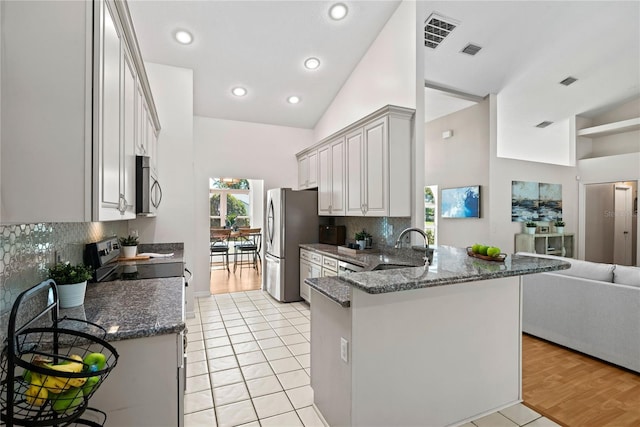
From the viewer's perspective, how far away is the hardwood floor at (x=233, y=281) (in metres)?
5.56

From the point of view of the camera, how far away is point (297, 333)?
360cm

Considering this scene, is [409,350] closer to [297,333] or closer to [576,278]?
[297,333]

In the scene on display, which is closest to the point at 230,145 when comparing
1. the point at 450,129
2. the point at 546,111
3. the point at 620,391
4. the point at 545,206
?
the point at 450,129

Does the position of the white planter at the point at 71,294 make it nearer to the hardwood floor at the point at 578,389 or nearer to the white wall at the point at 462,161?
the hardwood floor at the point at 578,389

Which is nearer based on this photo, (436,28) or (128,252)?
(128,252)

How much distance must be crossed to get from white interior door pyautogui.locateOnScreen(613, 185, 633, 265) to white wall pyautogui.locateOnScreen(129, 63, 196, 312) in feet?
26.7

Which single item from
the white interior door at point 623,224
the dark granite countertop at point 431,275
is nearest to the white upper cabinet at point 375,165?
the dark granite countertop at point 431,275

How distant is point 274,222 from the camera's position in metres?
4.98

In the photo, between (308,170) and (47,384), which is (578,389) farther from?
(308,170)

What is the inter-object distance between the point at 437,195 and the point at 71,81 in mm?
6258

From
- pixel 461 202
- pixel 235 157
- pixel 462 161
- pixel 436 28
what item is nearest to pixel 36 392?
pixel 436 28

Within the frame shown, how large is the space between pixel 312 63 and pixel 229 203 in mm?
4832

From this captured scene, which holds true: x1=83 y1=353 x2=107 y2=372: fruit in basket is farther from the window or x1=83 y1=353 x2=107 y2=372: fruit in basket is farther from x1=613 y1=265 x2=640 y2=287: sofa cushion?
the window

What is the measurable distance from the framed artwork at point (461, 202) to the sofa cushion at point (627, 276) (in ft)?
9.10
